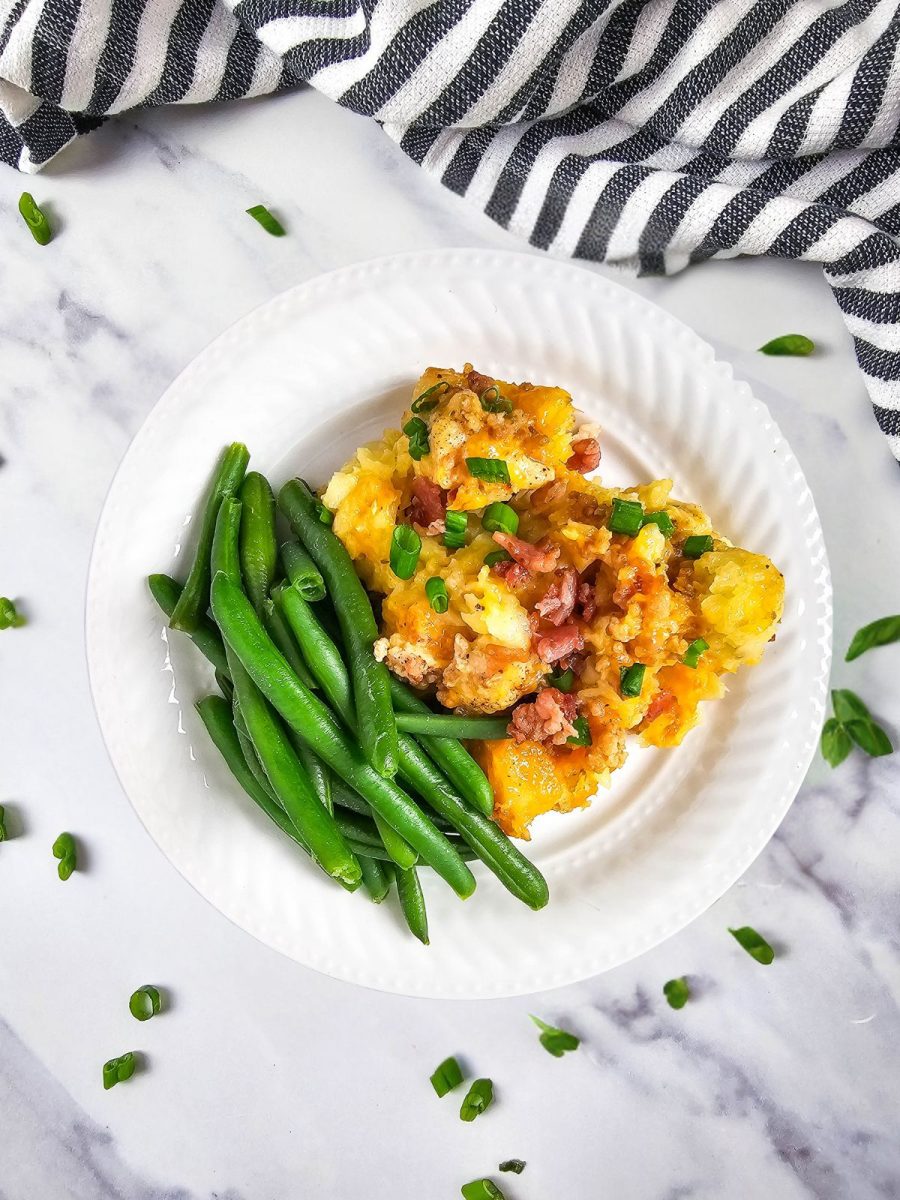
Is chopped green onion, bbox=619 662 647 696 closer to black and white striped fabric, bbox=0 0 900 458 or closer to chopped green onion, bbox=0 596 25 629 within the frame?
black and white striped fabric, bbox=0 0 900 458

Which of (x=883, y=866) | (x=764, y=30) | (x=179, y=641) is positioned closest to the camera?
(x=764, y=30)

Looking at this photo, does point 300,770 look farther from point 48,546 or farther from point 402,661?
point 48,546

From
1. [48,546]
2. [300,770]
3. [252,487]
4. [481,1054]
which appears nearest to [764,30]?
[252,487]

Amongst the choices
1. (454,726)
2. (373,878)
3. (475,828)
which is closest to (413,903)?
(373,878)

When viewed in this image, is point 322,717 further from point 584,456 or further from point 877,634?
point 877,634

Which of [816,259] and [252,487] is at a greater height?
[816,259]

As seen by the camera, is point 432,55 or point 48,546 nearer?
point 432,55
